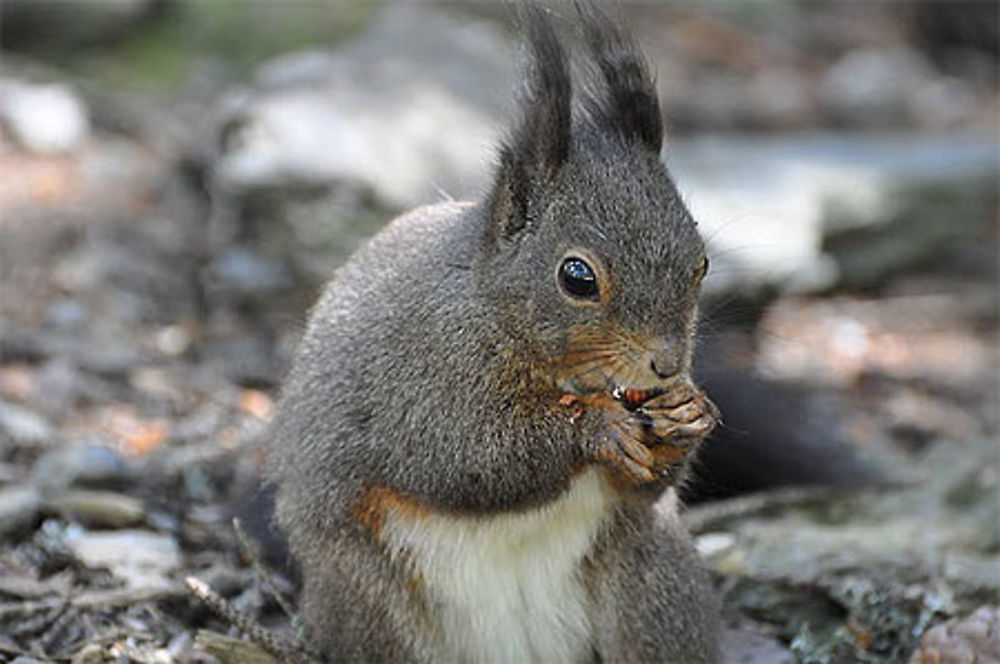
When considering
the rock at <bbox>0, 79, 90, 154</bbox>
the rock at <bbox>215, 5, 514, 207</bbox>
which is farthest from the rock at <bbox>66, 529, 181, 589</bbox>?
the rock at <bbox>0, 79, 90, 154</bbox>

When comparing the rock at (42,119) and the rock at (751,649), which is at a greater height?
the rock at (42,119)

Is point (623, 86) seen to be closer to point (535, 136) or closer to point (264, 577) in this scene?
point (535, 136)

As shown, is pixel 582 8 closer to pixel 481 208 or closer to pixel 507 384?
pixel 481 208

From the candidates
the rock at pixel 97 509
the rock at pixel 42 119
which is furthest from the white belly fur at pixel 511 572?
the rock at pixel 42 119

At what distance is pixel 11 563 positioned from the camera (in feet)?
12.0

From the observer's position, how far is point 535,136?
123 inches

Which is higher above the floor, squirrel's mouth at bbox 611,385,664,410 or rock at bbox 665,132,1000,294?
rock at bbox 665,132,1000,294

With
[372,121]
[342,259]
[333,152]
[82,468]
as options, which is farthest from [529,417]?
[372,121]

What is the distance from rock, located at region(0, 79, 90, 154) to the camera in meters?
6.11

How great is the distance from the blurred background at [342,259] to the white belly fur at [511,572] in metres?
0.59

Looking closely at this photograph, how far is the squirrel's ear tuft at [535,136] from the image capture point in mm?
3072

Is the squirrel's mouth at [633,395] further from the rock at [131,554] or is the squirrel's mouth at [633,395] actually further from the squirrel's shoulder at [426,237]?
the rock at [131,554]

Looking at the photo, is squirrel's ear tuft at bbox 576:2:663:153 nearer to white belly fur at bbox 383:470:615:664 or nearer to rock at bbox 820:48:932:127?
white belly fur at bbox 383:470:615:664

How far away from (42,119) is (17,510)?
9.06ft
